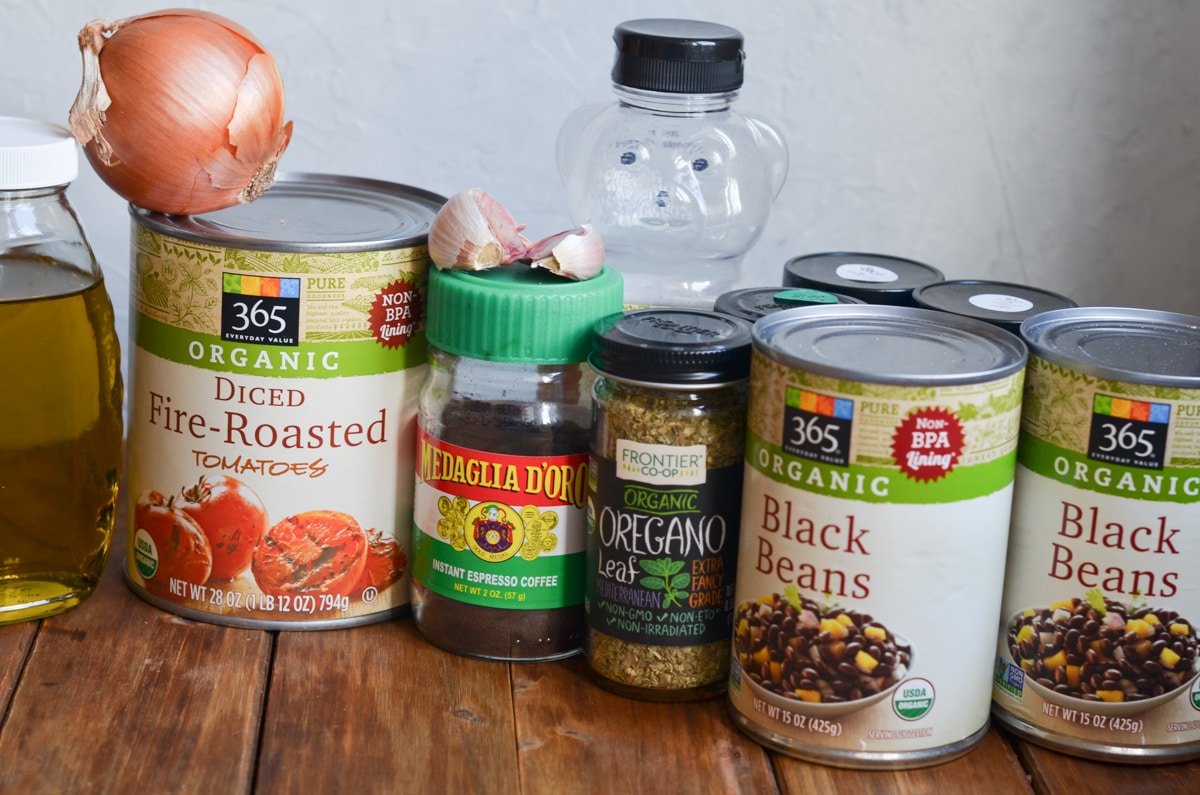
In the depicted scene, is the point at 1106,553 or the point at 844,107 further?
the point at 844,107

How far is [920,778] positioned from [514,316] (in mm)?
336

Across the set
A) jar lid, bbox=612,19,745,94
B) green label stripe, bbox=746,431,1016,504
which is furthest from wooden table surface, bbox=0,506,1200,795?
jar lid, bbox=612,19,745,94

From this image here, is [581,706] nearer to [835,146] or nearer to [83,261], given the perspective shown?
[83,261]

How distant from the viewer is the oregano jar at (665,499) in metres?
0.74

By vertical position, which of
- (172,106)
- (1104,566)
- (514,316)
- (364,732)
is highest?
(172,106)

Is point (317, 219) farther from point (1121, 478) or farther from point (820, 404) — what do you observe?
point (1121, 478)

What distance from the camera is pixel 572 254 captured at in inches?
31.2

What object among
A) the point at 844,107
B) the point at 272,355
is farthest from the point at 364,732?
the point at 844,107

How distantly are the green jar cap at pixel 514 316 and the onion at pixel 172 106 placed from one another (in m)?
0.14

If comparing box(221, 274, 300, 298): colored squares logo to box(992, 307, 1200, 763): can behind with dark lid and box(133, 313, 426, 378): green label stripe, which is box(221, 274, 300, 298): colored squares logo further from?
box(992, 307, 1200, 763): can behind with dark lid

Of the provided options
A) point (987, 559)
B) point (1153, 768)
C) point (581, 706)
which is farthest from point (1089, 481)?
point (581, 706)

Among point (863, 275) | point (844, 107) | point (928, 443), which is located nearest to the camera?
point (928, 443)

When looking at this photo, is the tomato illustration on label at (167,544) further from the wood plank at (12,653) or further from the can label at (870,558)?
the can label at (870,558)

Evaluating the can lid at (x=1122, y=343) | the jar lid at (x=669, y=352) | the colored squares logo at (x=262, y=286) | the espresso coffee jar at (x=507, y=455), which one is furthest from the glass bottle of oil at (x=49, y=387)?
the can lid at (x=1122, y=343)
